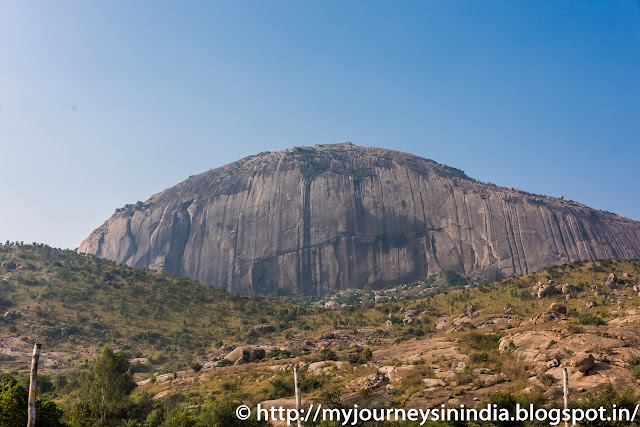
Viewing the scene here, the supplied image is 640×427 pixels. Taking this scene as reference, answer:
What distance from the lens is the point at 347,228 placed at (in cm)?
12506

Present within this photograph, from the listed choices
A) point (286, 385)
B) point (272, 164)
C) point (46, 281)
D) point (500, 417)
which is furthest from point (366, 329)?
point (272, 164)

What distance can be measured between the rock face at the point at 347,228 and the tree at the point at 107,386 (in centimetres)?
9193

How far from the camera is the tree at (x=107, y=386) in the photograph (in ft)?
78.5

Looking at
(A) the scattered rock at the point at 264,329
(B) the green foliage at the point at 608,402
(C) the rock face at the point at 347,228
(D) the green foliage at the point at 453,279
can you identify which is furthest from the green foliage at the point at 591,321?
(C) the rock face at the point at 347,228

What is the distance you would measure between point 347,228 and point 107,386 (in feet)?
336

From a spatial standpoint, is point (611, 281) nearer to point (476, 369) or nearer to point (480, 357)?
point (480, 357)

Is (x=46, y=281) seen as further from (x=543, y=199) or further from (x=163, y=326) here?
(x=543, y=199)

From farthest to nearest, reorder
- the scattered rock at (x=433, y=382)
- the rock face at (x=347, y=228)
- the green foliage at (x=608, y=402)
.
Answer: the rock face at (x=347, y=228), the scattered rock at (x=433, y=382), the green foliage at (x=608, y=402)

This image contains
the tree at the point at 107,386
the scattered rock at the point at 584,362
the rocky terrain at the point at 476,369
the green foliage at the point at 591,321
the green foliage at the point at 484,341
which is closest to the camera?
the rocky terrain at the point at 476,369

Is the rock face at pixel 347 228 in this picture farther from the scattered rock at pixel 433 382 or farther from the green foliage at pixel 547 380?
the green foliage at pixel 547 380

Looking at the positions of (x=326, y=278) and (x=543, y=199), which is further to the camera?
(x=543, y=199)

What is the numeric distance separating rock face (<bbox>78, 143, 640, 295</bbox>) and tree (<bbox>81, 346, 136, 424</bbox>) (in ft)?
302

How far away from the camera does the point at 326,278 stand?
4663 inches

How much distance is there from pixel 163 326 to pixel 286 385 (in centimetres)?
3763
